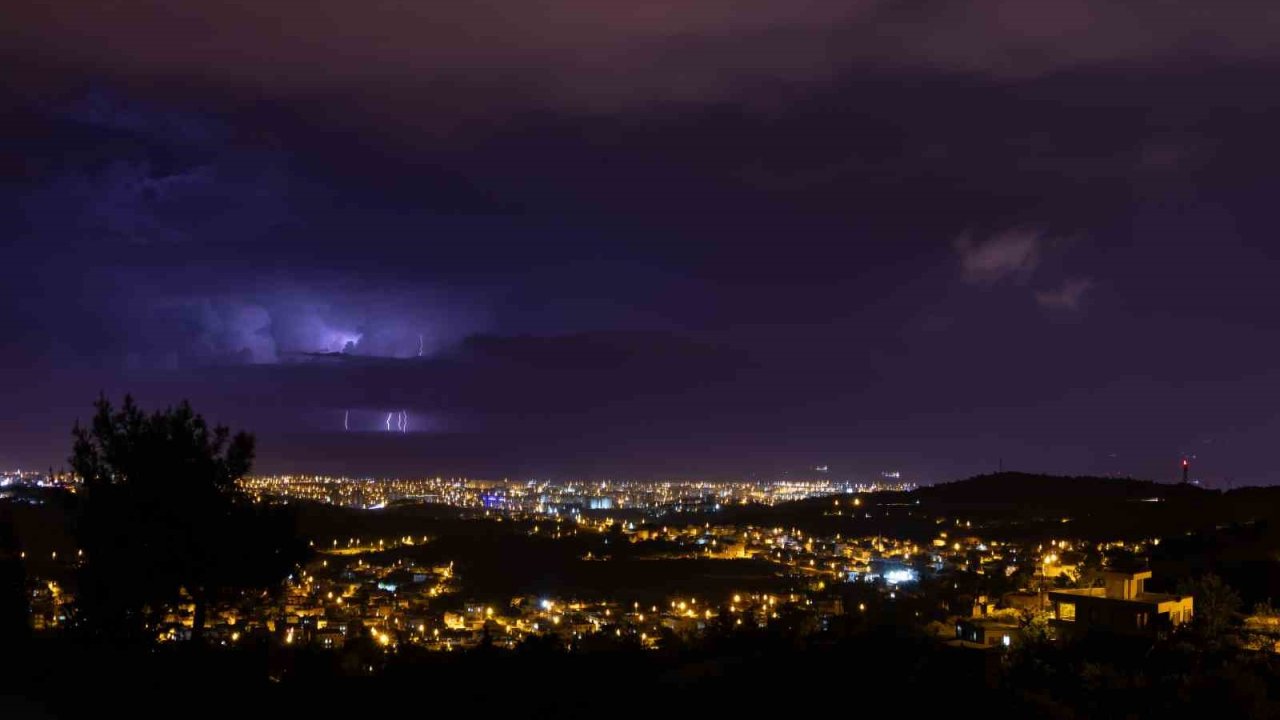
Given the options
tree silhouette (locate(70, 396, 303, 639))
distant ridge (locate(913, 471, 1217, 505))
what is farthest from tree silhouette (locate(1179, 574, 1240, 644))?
distant ridge (locate(913, 471, 1217, 505))

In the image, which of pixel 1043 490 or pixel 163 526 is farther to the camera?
pixel 1043 490

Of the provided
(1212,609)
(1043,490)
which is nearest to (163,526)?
(1212,609)

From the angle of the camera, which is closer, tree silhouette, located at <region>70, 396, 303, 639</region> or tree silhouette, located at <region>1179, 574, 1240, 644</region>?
tree silhouette, located at <region>70, 396, 303, 639</region>

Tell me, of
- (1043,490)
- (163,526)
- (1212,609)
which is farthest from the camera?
(1043,490)

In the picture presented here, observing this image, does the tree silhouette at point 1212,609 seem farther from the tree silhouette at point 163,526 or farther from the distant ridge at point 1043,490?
the distant ridge at point 1043,490

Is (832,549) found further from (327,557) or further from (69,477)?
(69,477)

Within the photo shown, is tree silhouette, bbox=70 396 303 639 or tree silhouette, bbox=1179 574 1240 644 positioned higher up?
tree silhouette, bbox=70 396 303 639

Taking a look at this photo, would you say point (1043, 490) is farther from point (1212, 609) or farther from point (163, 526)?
point (163, 526)

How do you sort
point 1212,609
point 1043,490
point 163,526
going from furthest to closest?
point 1043,490 → point 1212,609 → point 163,526

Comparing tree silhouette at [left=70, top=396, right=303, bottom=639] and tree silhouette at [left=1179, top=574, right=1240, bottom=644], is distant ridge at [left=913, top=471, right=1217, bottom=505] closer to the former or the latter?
tree silhouette at [left=1179, top=574, right=1240, bottom=644]
